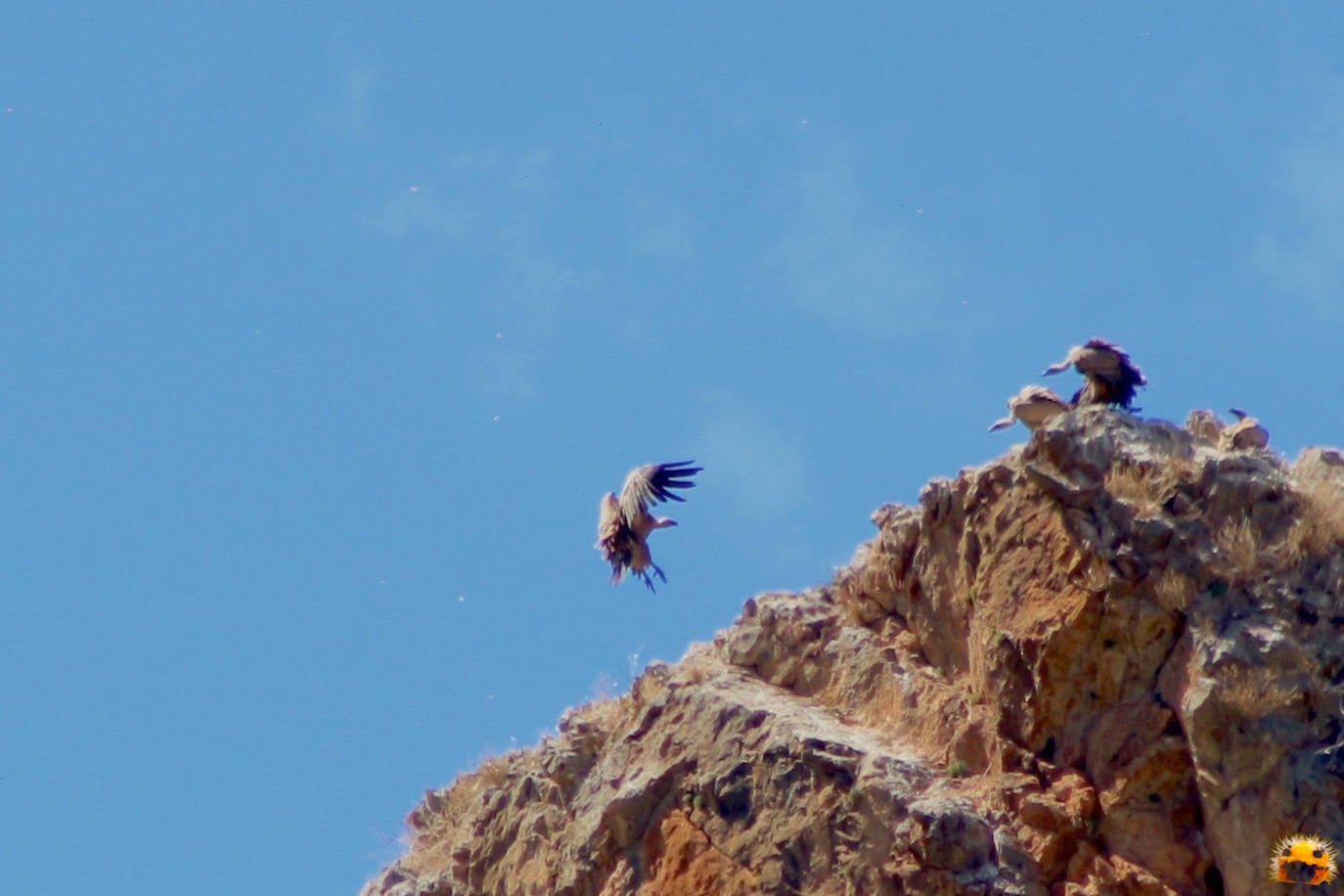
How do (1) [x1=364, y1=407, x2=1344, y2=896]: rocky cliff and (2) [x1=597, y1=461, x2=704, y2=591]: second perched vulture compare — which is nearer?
(1) [x1=364, y1=407, x2=1344, y2=896]: rocky cliff

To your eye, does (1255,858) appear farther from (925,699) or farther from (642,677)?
(642,677)

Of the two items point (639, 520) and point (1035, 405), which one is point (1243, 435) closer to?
point (1035, 405)

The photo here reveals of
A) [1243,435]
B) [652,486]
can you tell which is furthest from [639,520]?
[1243,435]

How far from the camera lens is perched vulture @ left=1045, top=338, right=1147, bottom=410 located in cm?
1922

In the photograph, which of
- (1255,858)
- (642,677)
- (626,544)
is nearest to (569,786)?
(642,677)

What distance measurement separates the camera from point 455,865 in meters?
21.0

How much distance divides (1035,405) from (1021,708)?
334cm

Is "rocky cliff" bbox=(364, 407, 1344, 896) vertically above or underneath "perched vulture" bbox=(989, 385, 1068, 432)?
underneath

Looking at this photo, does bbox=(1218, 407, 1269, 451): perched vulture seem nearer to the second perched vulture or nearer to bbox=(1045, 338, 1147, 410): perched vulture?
bbox=(1045, 338, 1147, 410): perched vulture

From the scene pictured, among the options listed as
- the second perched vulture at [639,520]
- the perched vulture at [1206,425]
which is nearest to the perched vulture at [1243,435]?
the perched vulture at [1206,425]

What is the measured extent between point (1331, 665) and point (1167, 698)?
4.40 ft

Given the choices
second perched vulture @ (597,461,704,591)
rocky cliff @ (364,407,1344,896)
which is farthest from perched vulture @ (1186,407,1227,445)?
second perched vulture @ (597,461,704,591)

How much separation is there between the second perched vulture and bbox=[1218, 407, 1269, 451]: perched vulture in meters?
7.38

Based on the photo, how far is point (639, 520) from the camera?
23.8 m
